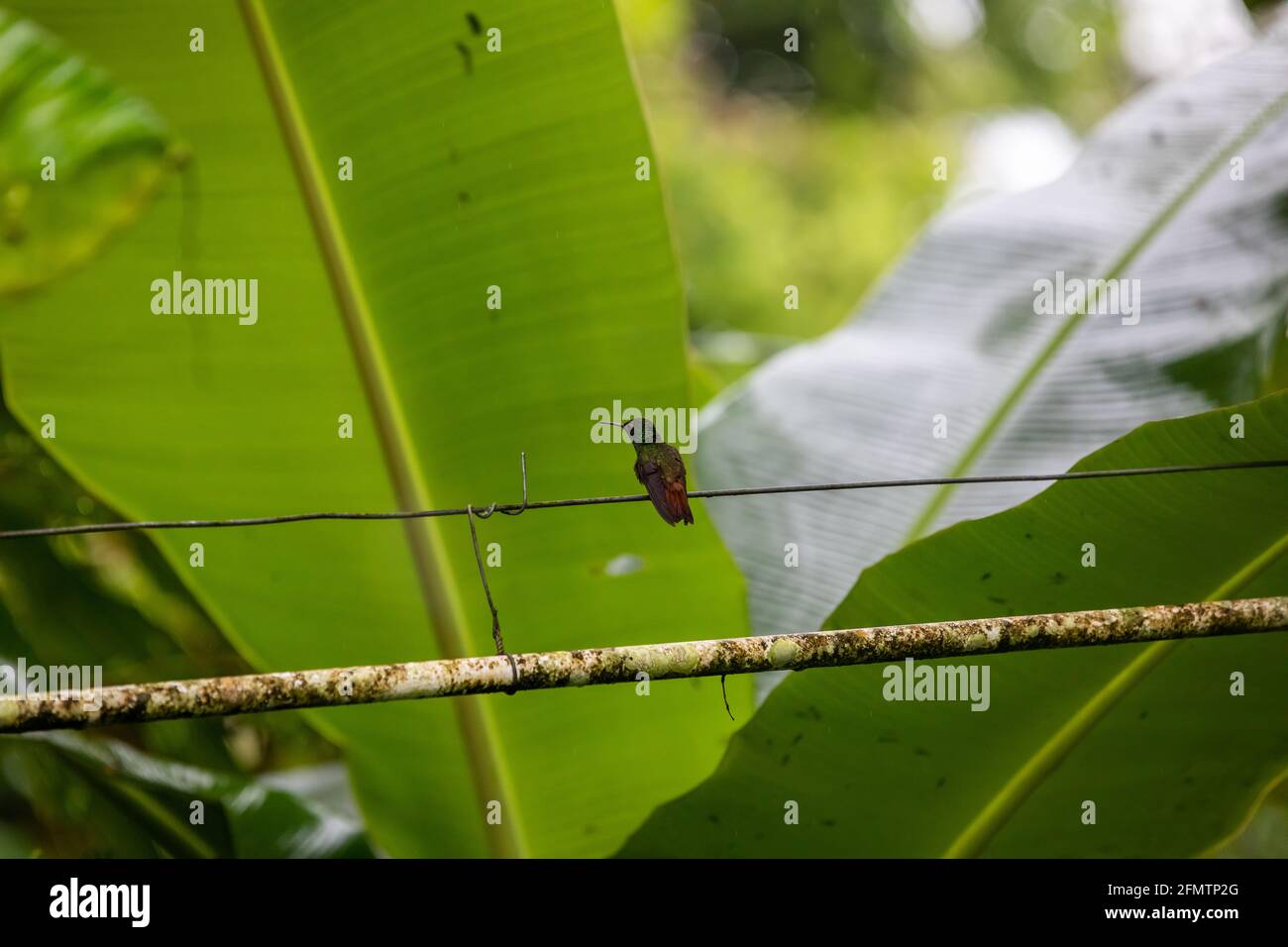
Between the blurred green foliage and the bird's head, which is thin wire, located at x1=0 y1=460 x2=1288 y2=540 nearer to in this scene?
the bird's head

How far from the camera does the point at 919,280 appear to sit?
1983 millimetres

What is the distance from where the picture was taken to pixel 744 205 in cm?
600

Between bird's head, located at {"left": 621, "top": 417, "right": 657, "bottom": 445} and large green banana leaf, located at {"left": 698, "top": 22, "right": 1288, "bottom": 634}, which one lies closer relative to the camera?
bird's head, located at {"left": 621, "top": 417, "right": 657, "bottom": 445}

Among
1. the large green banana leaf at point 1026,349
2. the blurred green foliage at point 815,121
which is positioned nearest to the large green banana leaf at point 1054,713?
the large green banana leaf at point 1026,349

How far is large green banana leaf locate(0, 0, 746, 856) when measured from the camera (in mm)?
1251

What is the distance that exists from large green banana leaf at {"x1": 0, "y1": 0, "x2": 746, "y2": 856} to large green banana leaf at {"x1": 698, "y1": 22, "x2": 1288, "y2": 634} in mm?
360

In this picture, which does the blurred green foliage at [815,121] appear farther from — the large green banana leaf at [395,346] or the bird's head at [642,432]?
the bird's head at [642,432]

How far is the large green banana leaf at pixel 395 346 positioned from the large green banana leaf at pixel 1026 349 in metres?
0.36

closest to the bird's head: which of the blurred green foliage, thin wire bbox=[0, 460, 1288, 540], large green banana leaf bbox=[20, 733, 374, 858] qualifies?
thin wire bbox=[0, 460, 1288, 540]

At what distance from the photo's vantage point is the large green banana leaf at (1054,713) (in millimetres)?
1133
